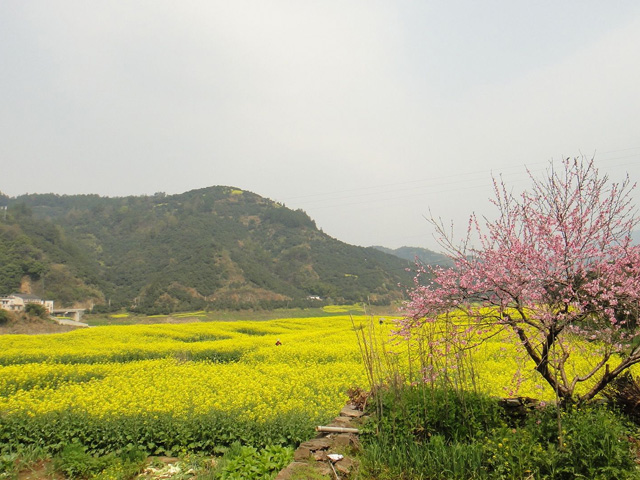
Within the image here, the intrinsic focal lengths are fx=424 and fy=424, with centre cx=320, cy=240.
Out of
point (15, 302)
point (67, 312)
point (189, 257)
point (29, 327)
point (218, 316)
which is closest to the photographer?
point (29, 327)

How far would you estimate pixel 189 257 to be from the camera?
88125 millimetres

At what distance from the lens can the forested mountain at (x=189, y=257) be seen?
230 ft

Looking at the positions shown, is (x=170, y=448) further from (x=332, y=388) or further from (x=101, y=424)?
(x=332, y=388)

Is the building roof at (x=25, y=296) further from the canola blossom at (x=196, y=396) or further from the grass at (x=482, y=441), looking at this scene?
the grass at (x=482, y=441)

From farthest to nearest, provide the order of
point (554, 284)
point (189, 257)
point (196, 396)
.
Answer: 1. point (189, 257)
2. point (196, 396)
3. point (554, 284)

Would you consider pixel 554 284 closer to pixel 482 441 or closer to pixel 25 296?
pixel 482 441

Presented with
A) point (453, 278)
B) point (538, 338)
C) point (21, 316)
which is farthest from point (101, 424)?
point (21, 316)

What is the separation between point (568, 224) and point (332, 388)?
7.02 metres

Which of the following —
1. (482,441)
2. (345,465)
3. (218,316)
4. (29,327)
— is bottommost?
(29,327)

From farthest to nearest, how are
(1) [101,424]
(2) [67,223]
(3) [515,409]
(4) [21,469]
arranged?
(2) [67,223], (1) [101,424], (4) [21,469], (3) [515,409]

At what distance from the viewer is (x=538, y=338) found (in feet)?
19.4

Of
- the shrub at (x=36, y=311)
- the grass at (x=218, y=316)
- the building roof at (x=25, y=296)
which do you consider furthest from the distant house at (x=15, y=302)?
the grass at (x=218, y=316)

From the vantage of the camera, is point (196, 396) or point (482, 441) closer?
point (482, 441)

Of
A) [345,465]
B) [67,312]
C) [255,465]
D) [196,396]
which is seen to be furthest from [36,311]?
[345,465]
